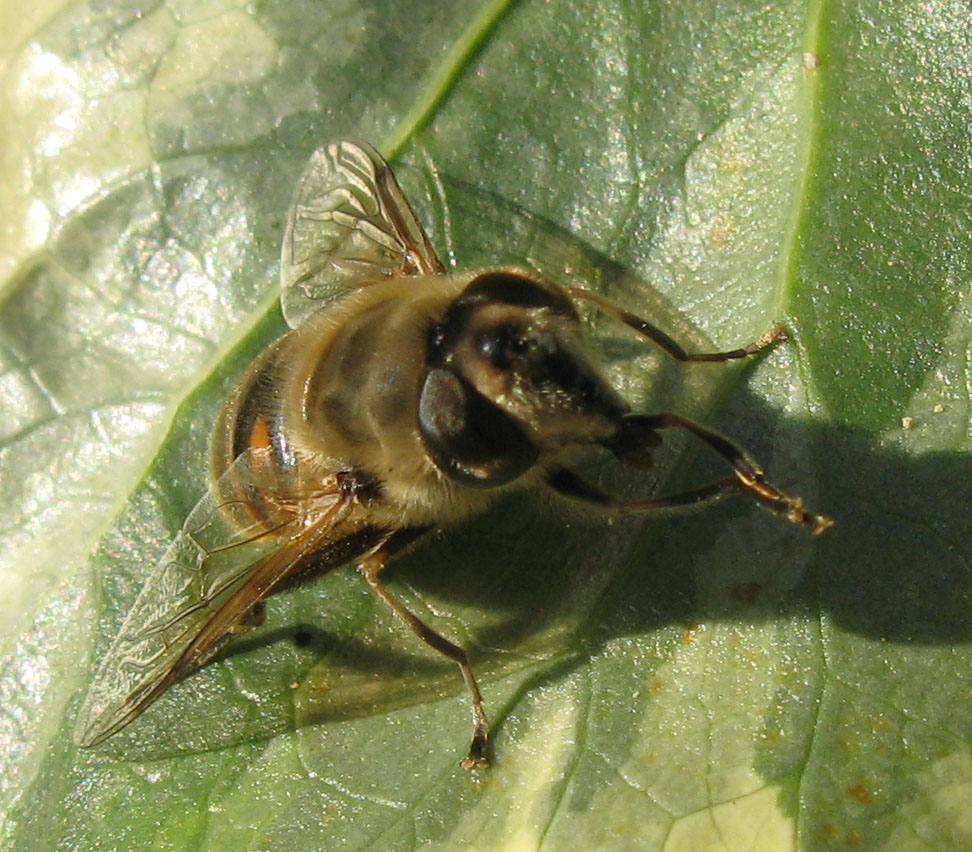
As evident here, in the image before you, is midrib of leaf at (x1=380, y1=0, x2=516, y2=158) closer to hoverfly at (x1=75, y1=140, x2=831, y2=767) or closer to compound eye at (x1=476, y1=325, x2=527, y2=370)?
hoverfly at (x1=75, y1=140, x2=831, y2=767)

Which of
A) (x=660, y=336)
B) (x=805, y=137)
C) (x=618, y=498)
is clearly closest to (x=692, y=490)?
(x=618, y=498)

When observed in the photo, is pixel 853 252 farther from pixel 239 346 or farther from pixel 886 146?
pixel 239 346

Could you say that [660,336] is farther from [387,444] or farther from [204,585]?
[204,585]

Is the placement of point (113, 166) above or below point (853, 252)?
above

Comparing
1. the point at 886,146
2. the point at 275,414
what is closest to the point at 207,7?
the point at 275,414

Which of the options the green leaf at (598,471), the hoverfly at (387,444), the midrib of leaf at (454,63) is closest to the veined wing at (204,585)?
the hoverfly at (387,444)

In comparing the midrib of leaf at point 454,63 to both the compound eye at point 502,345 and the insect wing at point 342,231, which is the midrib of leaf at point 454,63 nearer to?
the insect wing at point 342,231

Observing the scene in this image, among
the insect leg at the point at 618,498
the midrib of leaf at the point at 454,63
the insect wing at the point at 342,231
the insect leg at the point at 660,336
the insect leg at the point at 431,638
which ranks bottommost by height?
the insect leg at the point at 431,638
